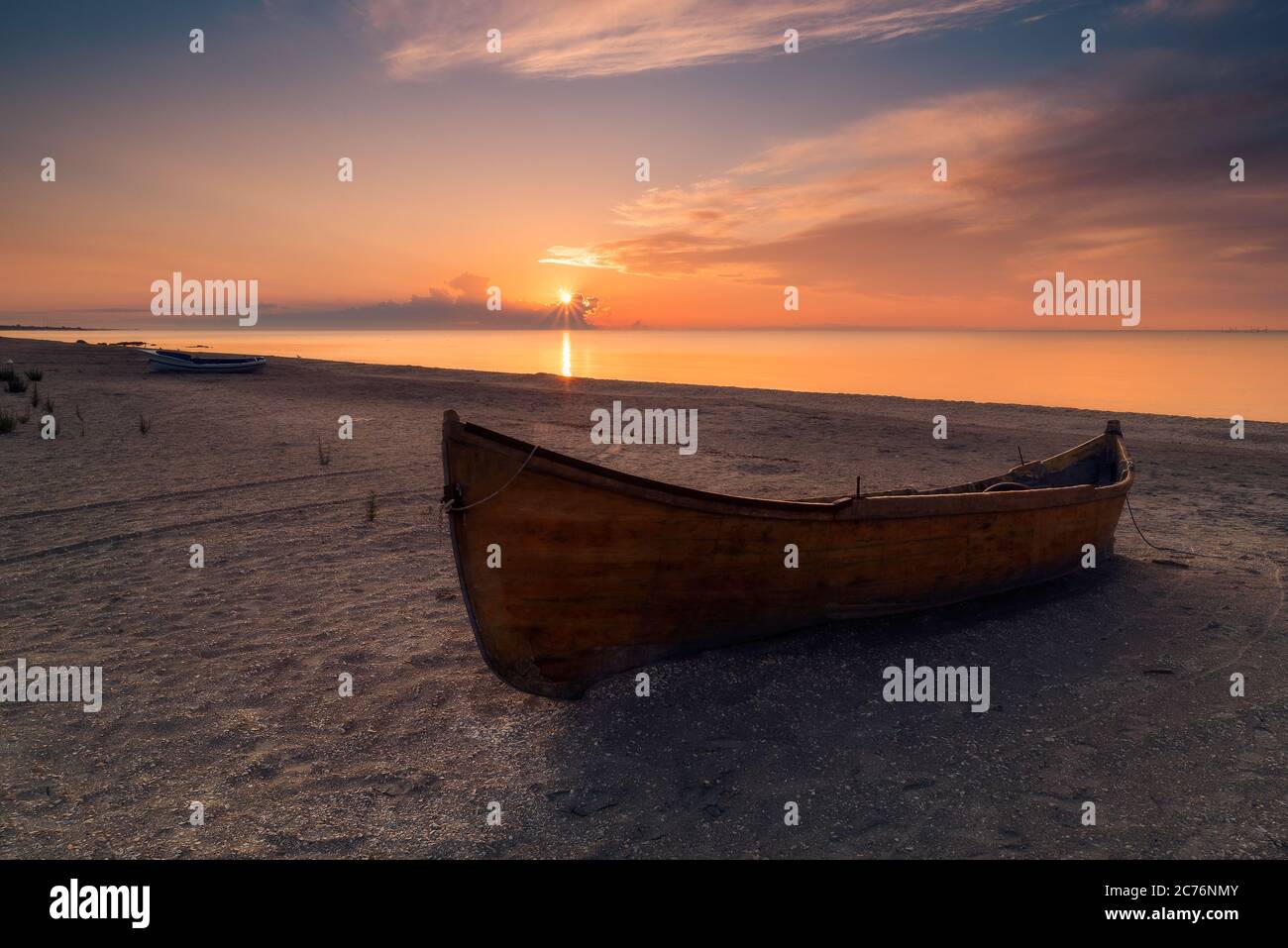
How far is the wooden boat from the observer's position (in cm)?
442

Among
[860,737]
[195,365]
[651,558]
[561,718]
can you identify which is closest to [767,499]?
[651,558]

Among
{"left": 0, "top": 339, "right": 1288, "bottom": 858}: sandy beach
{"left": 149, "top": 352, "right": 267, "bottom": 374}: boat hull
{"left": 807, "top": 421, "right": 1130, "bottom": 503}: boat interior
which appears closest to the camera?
{"left": 0, "top": 339, "right": 1288, "bottom": 858}: sandy beach

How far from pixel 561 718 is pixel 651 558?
3.93 feet

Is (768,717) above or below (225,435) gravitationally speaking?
below

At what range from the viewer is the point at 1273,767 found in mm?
4223

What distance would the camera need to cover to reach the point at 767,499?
5.27 m

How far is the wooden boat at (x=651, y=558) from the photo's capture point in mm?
4422

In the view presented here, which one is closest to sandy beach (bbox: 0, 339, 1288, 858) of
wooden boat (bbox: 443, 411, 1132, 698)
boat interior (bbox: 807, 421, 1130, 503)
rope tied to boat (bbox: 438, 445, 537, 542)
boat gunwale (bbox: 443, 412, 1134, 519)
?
wooden boat (bbox: 443, 411, 1132, 698)

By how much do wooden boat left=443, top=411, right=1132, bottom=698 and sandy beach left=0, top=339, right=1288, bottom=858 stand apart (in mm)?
285

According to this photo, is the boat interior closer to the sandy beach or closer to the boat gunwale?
the sandy beach

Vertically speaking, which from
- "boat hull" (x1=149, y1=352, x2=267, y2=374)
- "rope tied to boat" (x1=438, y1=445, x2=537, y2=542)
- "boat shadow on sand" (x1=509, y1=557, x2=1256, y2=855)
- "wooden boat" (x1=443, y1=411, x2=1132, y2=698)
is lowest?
"boat shadow on sand" (x1=509, y1=557, x2=1256, y2=855)

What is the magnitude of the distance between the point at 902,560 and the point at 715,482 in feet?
19.9

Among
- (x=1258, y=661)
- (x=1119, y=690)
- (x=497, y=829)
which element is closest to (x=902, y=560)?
(x=1119, y=690)
